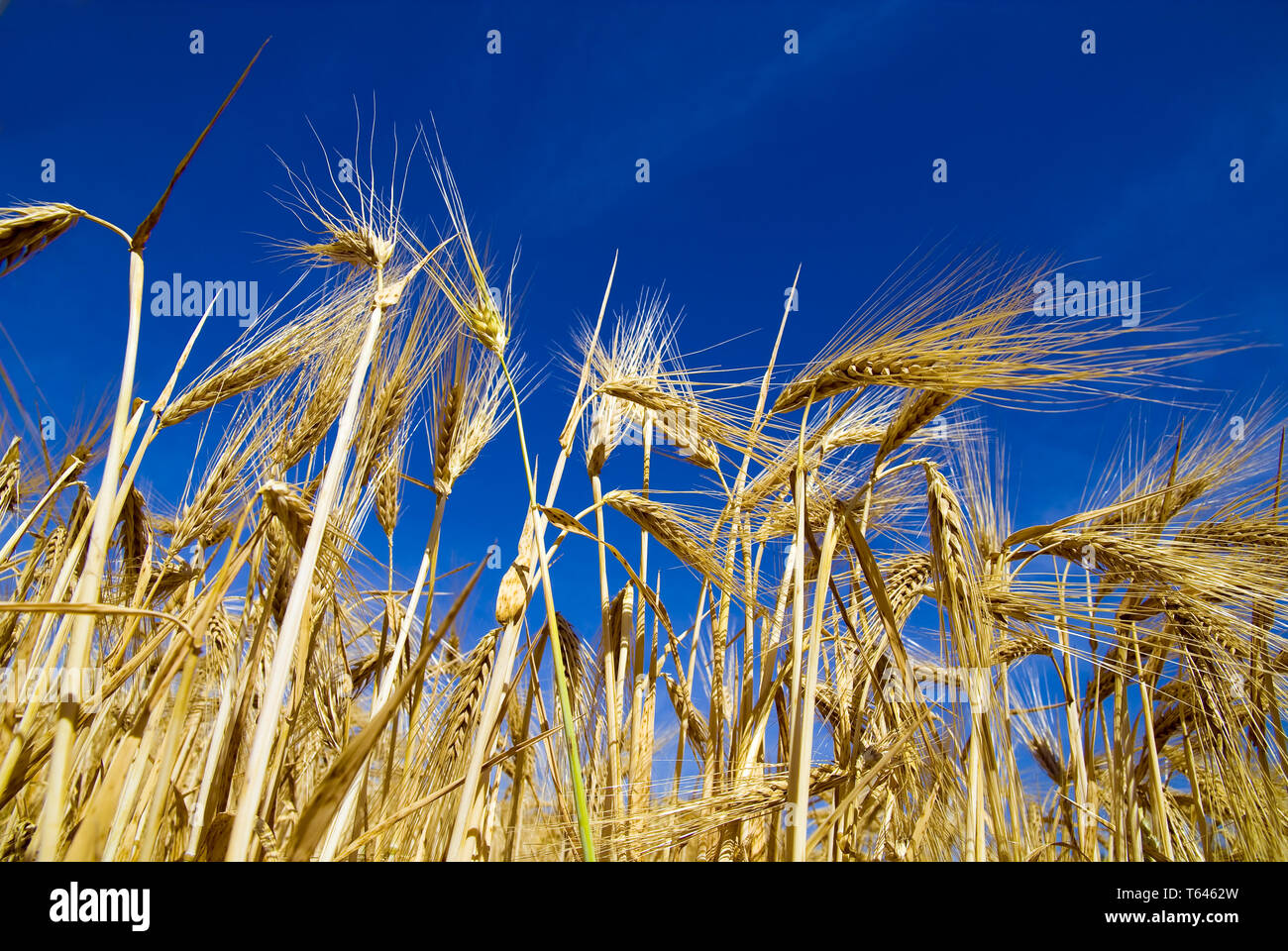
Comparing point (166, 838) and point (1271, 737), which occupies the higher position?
point (1271, 737)

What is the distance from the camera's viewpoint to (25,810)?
7.29 ft

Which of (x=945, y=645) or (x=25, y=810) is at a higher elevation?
(x=945, y=645)

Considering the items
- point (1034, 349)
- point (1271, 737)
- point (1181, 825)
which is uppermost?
point (1034, 349)

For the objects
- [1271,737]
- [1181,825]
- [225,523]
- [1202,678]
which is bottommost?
[1181,825]

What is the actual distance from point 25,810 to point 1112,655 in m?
3.86

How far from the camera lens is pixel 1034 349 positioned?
1737 mm

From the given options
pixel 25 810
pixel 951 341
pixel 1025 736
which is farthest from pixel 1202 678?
pixel 25 810
